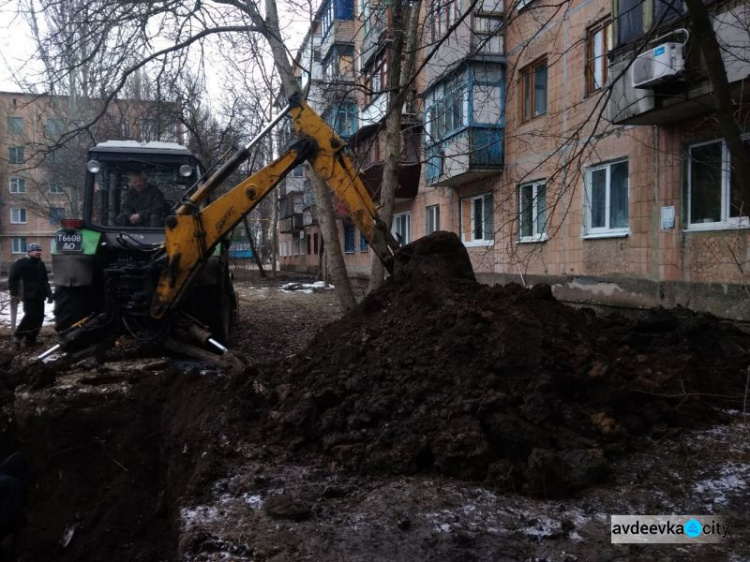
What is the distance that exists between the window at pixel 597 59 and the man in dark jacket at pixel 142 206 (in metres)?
7.56

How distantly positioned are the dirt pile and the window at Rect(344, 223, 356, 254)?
65.1ft

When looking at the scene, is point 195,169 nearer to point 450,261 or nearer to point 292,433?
point 450,261

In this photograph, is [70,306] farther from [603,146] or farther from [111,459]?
[603,146]

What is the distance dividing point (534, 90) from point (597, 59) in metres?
2.32

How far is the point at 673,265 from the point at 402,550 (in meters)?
7.47

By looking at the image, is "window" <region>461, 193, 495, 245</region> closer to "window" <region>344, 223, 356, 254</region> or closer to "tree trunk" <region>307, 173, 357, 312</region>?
"tree trunk" <region>307, 173, 357, 312</region>

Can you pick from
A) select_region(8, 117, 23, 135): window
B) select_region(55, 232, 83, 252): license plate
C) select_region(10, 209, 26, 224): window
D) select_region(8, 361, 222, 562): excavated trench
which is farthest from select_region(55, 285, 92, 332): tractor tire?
select_region(10, 209, 26, 224): window

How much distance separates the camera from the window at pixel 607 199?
9.91 metres

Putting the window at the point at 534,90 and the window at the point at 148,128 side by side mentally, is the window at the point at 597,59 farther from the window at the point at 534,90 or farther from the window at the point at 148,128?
the window at the point at 148,128

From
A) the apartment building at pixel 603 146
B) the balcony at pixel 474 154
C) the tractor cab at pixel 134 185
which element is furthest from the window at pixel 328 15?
the tractor cab at pixel 134 185

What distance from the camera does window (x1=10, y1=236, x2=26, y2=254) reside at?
155 ft

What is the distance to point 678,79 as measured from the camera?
723 centimetres

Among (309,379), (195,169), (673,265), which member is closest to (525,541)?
(309,379)

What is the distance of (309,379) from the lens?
468 centimetres
